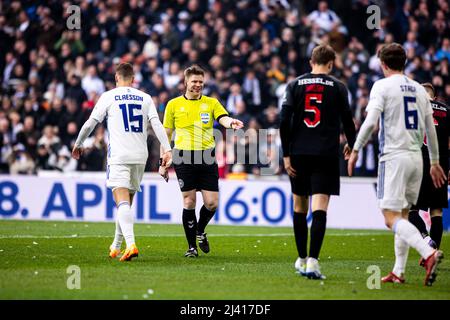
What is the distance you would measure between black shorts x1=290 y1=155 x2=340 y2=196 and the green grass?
2.99 feet

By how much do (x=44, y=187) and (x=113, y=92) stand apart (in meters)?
8.71

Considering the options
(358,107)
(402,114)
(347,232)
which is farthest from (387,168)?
(358,107)

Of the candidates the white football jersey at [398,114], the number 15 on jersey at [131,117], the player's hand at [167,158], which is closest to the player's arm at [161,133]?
the player's hand at [167,158]

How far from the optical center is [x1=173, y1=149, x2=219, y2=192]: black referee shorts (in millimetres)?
11625

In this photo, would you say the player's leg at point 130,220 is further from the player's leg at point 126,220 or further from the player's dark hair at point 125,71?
the player's dark hair at point 125,71

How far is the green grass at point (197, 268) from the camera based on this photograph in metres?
7.98

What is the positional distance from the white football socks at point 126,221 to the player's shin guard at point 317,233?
7.96ft

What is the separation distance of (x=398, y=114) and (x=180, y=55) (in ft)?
46.8

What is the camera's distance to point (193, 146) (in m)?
11.6

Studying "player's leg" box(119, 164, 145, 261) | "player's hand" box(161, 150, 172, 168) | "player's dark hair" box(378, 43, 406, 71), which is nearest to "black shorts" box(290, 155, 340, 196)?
"player's dark hair" box(378, 43, 406, 71)

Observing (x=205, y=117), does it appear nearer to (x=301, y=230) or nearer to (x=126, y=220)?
(x=126, y=220)

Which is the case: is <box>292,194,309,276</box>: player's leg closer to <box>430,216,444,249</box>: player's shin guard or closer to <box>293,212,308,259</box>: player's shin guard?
<box>293,212,308,259</box>: player's shin guard

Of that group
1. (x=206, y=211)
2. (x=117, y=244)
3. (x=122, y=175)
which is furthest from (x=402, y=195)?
(x=117, y=244)
